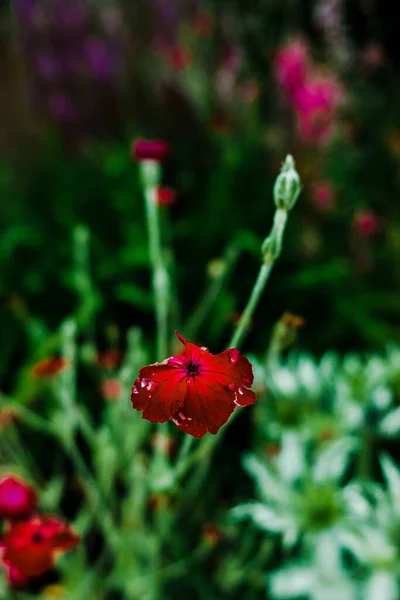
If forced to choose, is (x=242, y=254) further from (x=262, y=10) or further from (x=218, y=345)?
(x=262, y=10)

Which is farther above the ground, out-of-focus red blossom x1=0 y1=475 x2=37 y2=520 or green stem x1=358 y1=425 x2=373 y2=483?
green stem x1=358 y1=425 x2=373 y2=483

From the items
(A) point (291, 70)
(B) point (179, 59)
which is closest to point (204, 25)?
(B) point (179, 59)

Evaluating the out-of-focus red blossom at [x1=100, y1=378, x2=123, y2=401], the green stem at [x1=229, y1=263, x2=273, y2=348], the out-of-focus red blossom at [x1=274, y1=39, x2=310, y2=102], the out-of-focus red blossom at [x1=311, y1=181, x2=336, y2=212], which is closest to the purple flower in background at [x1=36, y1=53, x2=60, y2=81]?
the out-of-focus red blossom at [x1=274, y1=39, x2=310, y2=102]

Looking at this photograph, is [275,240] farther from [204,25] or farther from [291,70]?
[204,25]

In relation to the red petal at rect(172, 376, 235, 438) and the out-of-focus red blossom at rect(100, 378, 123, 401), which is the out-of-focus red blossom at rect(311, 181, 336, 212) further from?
the red petal at rect(172, 376, 235, 438)

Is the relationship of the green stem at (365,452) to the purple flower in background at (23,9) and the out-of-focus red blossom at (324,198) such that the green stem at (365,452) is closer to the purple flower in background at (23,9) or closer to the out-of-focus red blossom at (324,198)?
the out-of-focus red blossom at (324,198)

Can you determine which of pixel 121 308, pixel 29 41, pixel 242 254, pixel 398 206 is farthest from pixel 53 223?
pixel 398 206
